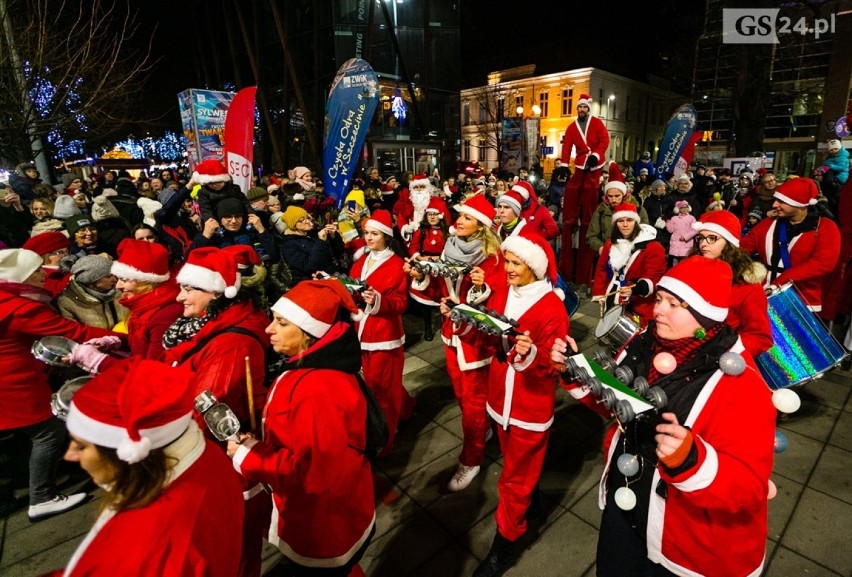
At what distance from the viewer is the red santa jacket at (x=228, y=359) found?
2490 mm

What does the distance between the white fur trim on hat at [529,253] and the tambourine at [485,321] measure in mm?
489

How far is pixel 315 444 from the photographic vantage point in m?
2.03

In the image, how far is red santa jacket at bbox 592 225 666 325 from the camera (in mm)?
4250

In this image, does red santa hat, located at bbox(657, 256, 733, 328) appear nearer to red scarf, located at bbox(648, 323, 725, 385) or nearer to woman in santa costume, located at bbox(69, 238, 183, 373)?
red scarf, located at bbox(648, 323, 725, 385)

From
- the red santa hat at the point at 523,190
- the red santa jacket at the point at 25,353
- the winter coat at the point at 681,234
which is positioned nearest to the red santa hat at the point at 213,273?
the red santa jacket at the point at 25,353

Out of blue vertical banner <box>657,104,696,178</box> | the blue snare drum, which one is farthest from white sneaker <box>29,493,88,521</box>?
blue vertical banner <box>657,104,696,178</box>

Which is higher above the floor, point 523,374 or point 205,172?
point 205,172

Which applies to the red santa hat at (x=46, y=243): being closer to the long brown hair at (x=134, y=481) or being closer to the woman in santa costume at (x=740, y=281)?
the long brown hair at (x=134, y=481)

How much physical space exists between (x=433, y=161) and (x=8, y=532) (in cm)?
1860

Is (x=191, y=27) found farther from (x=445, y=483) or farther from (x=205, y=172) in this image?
(x=445, y=483)

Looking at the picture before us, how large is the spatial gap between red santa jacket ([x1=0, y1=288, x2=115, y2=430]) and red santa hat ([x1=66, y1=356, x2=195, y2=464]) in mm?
2321

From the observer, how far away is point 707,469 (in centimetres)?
155

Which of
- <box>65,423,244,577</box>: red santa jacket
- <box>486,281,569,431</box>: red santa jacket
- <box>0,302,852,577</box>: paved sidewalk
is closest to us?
<box>65,423,244,577</box>: red santa jacket

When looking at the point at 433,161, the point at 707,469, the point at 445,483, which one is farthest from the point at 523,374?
the point at 433,161
